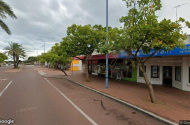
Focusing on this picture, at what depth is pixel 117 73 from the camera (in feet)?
53.0

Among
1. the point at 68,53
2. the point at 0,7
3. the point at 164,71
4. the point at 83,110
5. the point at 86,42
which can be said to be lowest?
the point at 83,110

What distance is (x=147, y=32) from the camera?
5.77m

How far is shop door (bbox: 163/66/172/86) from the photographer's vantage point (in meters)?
11.4

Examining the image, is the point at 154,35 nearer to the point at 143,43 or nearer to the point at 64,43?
the point at 143,43

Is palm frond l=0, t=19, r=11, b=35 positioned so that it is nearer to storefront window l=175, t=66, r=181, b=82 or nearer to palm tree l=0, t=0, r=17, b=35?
palm tree l=0, t=0, r=17, b=35

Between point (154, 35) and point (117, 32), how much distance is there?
190 cm

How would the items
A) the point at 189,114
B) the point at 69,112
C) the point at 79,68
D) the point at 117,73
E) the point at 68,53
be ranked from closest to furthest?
the point at 189,114 < the point at 69,112 < the point at 68,53 < the point at 117,73 < the point at 79,68

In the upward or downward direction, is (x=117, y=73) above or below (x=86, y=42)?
below

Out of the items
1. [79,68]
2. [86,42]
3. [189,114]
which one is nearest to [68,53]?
[86,42]

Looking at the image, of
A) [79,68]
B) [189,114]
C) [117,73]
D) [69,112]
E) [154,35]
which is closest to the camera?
[189,114]

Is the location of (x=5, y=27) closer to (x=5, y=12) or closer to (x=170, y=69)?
(x=5, y=12)

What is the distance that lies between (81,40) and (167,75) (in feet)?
29.2

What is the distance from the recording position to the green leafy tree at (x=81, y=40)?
12.1 m

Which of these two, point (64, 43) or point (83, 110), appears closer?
point (83, 110)
